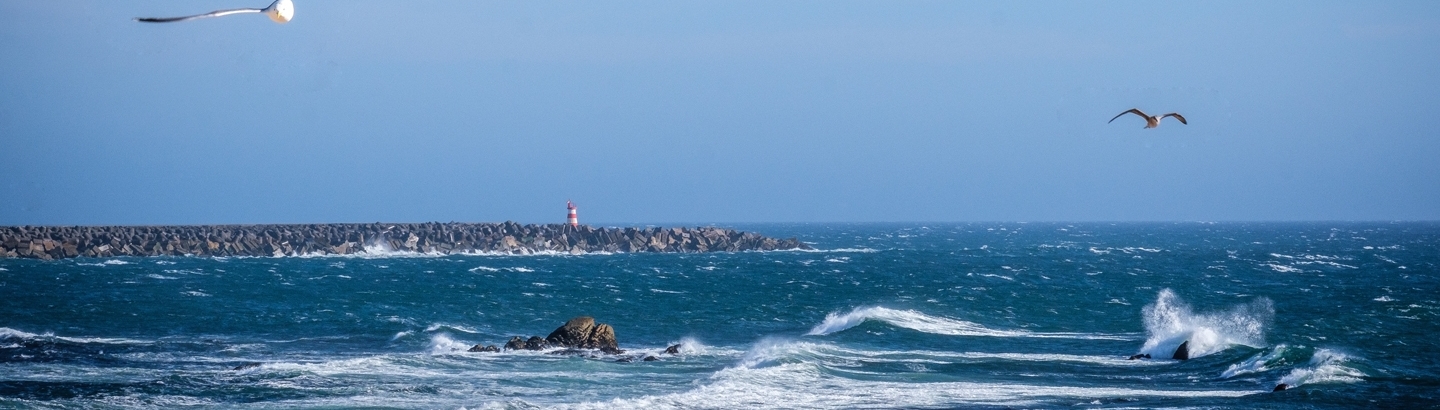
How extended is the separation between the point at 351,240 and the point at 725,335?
153ft

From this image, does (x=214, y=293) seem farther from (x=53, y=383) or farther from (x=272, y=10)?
(x=272, y=10)

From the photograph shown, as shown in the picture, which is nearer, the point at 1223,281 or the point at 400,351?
the point at 400,351

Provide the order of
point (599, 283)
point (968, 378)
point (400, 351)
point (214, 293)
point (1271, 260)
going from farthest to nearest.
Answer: point (1271, 260), point (599, 283), point (214, 293), point (400, 351), point (968, 378)

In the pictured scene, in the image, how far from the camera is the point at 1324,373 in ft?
73.8

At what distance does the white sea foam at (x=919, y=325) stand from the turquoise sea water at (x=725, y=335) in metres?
0.12

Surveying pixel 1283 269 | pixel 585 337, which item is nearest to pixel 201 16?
pixel 585 337

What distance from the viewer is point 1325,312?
36688 mm

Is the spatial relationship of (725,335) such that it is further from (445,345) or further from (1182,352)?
(1182,352)

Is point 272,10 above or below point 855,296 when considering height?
above

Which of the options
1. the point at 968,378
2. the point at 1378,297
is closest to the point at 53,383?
the point at 968,378

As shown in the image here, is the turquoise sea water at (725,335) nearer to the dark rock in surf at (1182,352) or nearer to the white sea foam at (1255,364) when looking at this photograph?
the white sea foam at (1255,364)

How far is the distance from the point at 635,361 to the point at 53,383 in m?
8.94

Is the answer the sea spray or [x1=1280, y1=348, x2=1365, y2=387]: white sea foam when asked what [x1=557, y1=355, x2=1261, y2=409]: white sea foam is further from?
the sea spray

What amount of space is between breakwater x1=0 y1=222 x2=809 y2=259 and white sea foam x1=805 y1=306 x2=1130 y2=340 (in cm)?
4048
